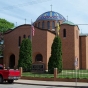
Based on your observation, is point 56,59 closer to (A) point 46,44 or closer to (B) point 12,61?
(A) point 46,44

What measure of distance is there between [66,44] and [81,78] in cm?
1827

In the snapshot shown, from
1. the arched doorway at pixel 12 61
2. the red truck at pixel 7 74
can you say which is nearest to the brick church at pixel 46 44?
the arched doorway at pixel 12 61

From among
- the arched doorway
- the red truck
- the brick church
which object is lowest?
the red truck

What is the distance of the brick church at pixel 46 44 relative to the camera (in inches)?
1463

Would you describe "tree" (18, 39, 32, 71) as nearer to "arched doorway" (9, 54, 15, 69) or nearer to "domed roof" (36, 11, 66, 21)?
"arched doorway" (9, 54, 15, 69)

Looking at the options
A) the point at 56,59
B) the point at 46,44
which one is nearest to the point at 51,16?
the point at 46,44

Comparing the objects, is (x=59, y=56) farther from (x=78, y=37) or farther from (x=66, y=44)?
(x=78, y=37)

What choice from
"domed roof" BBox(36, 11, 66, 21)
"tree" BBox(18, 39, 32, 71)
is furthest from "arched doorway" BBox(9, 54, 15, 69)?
"domed roof" BBox(36, 11, 66, 21)

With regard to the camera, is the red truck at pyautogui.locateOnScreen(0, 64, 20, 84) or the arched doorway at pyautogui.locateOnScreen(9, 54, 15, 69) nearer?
the red truck at pyautogui.locateOnScreen(0, 64, 20, 84)

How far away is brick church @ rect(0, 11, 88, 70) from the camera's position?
3716 cm

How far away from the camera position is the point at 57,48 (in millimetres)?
28875

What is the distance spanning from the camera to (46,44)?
1438 inches

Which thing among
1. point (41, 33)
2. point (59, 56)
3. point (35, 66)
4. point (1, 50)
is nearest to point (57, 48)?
point (59, 56)

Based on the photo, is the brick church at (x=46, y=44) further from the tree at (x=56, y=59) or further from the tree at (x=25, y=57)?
the tree at (x=56, y=59)
